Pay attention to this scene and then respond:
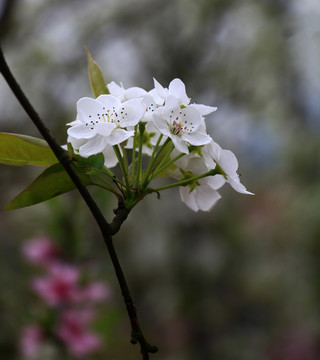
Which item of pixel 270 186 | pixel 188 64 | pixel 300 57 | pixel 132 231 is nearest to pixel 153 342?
pixel 132 231

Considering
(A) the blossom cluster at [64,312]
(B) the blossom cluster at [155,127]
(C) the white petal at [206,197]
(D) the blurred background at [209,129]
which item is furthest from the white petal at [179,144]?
(D) the blurred background at [209,129]

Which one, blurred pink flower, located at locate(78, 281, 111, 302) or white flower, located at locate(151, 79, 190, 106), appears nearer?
white flower, located at locate(151, 79, 190, 106)

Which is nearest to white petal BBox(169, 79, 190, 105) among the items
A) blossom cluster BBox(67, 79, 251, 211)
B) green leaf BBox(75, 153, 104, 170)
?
blossom cluster BBox(67, 79, 251, 211)

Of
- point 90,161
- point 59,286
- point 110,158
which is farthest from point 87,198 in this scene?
point 59,286

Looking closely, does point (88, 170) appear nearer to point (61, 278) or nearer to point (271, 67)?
point (61, 278)

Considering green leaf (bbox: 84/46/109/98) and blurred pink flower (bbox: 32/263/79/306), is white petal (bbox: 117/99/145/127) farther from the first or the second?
blurred pink flower (bbox: 32/263/79/306)

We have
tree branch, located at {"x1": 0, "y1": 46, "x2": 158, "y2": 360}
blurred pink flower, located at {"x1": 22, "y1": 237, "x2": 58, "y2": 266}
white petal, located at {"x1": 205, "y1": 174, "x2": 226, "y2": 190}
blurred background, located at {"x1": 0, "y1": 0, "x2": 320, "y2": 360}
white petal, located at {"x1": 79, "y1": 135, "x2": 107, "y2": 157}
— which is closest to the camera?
tree branch, located at {"x1": 0, "y1": 46, "x2": 158, "y2": 360}
